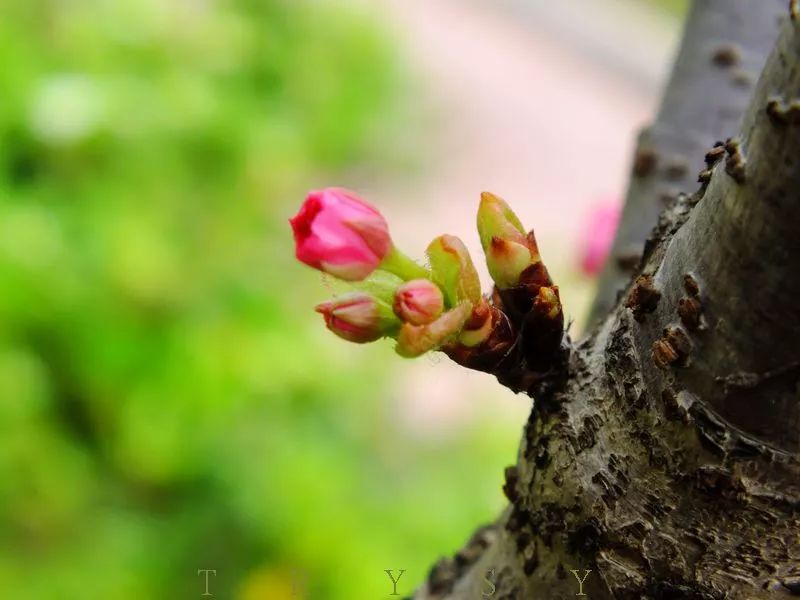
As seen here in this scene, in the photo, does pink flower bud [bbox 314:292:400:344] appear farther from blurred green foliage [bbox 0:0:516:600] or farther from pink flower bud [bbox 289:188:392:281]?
blurred green foliage [bbox 0:0:516:600]

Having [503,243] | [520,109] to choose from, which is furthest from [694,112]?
[520,109]

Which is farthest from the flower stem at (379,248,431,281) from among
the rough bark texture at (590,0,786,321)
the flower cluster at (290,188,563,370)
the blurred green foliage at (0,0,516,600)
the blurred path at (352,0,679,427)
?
the blurred path at (352,0,679,427)

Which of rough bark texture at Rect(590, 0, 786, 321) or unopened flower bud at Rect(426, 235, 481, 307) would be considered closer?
unopened flower bud at Rect(426, 235, 481, 307)

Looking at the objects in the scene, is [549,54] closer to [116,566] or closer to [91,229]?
[91,229]

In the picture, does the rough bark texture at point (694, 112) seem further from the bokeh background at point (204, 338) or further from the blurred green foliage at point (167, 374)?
the blurred green foliage at point (167, 374)

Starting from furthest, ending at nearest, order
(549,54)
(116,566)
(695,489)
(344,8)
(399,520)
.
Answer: (549,54), (344,8), (399,520), (116,566), (695,489)

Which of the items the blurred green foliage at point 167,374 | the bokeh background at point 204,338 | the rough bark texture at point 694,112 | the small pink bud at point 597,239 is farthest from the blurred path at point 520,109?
the rough bark texture at point 694,112

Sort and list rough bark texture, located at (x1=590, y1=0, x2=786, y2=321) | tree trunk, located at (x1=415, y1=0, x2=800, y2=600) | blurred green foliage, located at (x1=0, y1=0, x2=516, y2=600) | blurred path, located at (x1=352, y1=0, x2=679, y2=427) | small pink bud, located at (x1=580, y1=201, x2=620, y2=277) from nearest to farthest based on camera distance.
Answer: tree trunk, located at (x1=415, y1=0, x2=800, y2=600), rough bark texture, located at (x1=590, y1=0, x2=786, y2=321), small pink bud, located at (x1=580, y1=201, x2=620, y2=277), blurred green foliage, located at (x1=0, y1=0, x2=516, y2=600), blurred path, located at (x1=352, y1=0, x2=679, y2=427)

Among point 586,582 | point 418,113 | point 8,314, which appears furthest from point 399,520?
point 418,113
